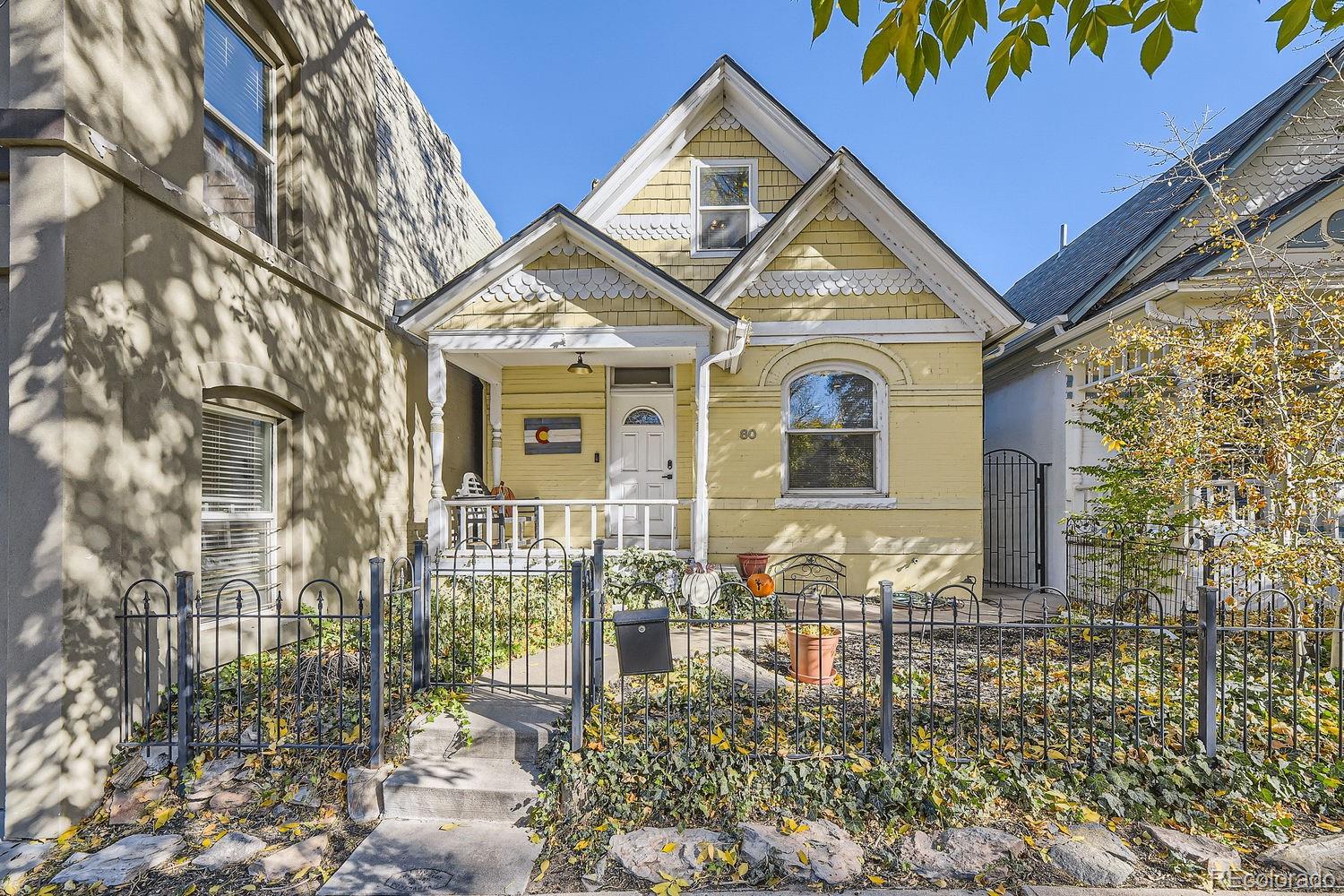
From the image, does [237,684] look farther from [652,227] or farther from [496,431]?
[652,227]

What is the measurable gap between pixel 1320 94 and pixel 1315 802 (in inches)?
403

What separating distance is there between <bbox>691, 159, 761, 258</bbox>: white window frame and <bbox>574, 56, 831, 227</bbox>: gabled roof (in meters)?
0.42

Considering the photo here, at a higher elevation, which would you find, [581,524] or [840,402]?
[840,402]

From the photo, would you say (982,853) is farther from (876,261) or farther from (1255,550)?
(876,261)

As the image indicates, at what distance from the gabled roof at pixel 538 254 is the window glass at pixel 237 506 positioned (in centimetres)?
235

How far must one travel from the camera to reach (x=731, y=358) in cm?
811

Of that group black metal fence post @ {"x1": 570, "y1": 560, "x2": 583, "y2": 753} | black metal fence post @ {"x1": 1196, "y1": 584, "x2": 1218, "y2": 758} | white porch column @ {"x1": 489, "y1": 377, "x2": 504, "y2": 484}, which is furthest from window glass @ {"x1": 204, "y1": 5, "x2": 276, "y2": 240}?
black metal fence post @ {"x1": 1196, "y1": 584, "x2": 1218, "y2": 758}

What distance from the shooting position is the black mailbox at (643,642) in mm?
4168

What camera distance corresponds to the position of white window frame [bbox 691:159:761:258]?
9.76 meters

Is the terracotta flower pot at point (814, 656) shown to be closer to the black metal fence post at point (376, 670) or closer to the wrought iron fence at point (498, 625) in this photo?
the wrought iron fence at point (498, 625)

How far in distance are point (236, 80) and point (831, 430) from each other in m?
7.93

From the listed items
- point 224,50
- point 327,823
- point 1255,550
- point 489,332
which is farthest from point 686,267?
point 327,823

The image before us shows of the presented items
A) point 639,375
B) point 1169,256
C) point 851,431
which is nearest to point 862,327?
point 851,431

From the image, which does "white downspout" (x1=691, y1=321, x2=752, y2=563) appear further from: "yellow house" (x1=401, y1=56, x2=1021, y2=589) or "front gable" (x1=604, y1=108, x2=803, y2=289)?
"front gable" (x1=604, y1=108, x2=803, y2=289)
